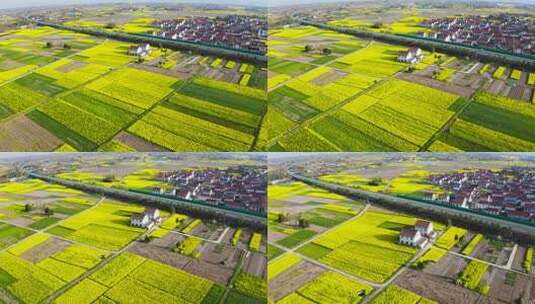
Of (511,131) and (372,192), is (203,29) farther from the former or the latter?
(511,131)

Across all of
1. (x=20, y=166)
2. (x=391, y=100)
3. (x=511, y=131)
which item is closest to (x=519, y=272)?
(x=511, y=131)

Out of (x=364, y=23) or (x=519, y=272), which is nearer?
(x=519, y=272)

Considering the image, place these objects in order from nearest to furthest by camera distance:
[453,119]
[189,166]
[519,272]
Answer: [519,272] → [453,119] → [189,166]

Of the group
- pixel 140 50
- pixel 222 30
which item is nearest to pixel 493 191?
pixel 222 30

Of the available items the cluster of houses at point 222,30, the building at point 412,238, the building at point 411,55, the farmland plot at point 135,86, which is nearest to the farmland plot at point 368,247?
the building at point 412,238

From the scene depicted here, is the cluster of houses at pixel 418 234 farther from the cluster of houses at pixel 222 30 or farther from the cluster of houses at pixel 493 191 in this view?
the cluster of houses at pixel 222 30

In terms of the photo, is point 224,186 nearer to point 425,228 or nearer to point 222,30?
point 222,30

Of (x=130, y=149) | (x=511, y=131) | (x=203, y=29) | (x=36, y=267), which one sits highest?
(x=203, y=29)
